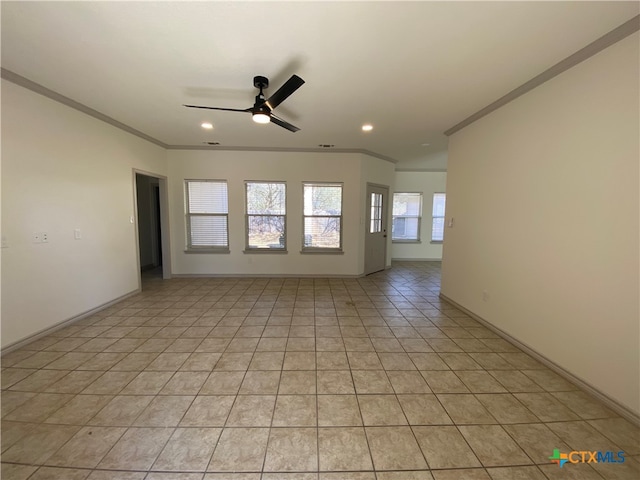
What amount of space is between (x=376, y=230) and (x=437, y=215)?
8.86 ft

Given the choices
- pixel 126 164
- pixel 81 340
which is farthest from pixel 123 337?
pixel 126 164

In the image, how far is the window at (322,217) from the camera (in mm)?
5414

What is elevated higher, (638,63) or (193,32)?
(193,32)

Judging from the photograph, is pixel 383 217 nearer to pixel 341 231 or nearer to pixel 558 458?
pixel 341 231

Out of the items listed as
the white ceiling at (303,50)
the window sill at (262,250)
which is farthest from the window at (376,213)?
the white ceiling at (303,50)

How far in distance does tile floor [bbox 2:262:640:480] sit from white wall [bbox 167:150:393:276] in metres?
2.24

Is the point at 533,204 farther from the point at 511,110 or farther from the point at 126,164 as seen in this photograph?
the point at 126,164

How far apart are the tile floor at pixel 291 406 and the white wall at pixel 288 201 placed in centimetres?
224

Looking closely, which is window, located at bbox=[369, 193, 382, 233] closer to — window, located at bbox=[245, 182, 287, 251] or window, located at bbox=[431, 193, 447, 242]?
window, located at bbox=[245, 182, 287, 251]

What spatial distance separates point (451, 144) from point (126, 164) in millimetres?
5232

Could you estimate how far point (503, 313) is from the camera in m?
2.94

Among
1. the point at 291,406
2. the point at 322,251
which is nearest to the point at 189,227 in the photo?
the point at 322,251

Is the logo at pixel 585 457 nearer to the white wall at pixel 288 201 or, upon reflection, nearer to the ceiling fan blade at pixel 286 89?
the ceiling fan blade at pixel 286 89

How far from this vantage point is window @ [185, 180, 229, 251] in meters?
5.32
